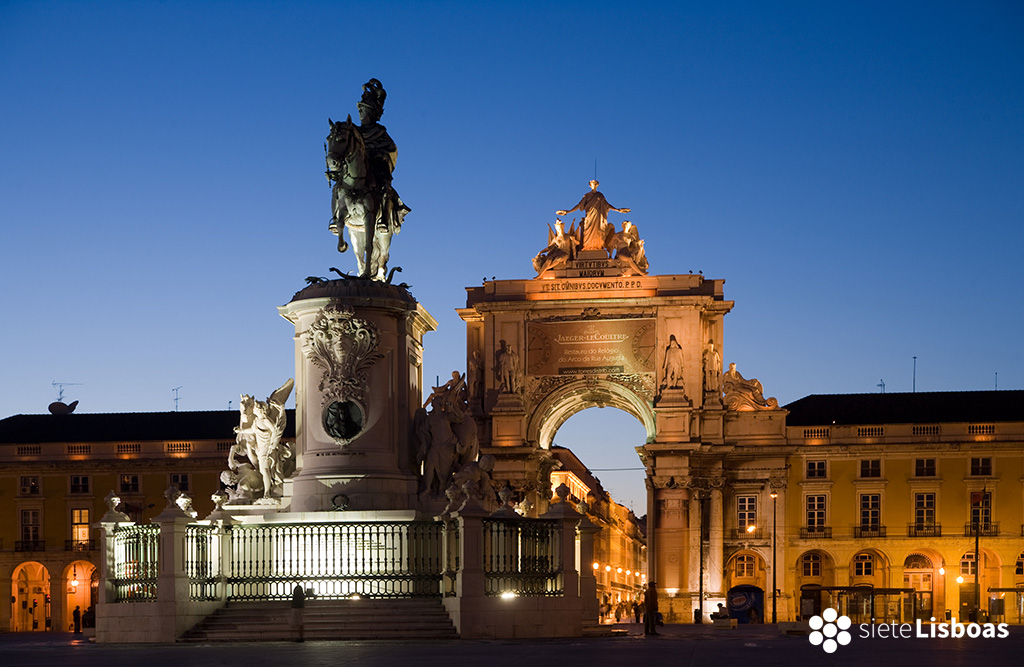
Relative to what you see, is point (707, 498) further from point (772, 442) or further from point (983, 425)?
point (983, 425)

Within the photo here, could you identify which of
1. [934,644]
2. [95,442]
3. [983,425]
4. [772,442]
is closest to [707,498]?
[772,442]

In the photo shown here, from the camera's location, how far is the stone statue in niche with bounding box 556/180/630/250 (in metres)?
85.2

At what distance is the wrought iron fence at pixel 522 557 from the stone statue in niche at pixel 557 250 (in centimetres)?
5759

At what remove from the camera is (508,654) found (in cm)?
2144

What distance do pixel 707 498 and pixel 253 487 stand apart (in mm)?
54867

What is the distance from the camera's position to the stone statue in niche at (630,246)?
84.5 meters

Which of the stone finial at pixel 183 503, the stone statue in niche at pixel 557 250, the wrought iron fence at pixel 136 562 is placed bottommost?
the wrought iron fence at pixel 136 562

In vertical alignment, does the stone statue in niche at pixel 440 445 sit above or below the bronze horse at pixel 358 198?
below

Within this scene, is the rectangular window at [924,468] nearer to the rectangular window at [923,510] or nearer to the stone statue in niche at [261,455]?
the rectangular window at [923,510]

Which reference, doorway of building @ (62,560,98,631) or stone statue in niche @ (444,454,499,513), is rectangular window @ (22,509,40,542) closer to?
doorway of building @ (62,560,98,631)

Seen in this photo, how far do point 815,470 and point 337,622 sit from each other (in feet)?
189

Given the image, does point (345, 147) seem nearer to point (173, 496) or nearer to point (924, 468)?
point (173, 496)

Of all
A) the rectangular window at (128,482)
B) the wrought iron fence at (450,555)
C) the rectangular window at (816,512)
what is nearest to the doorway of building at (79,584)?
the rectangular window at (128,482)

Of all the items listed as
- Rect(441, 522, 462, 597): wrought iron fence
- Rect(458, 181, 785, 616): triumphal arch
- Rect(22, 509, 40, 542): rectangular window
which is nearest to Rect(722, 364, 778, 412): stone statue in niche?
Rect(458, 181, 785, 616): triumphal arch
